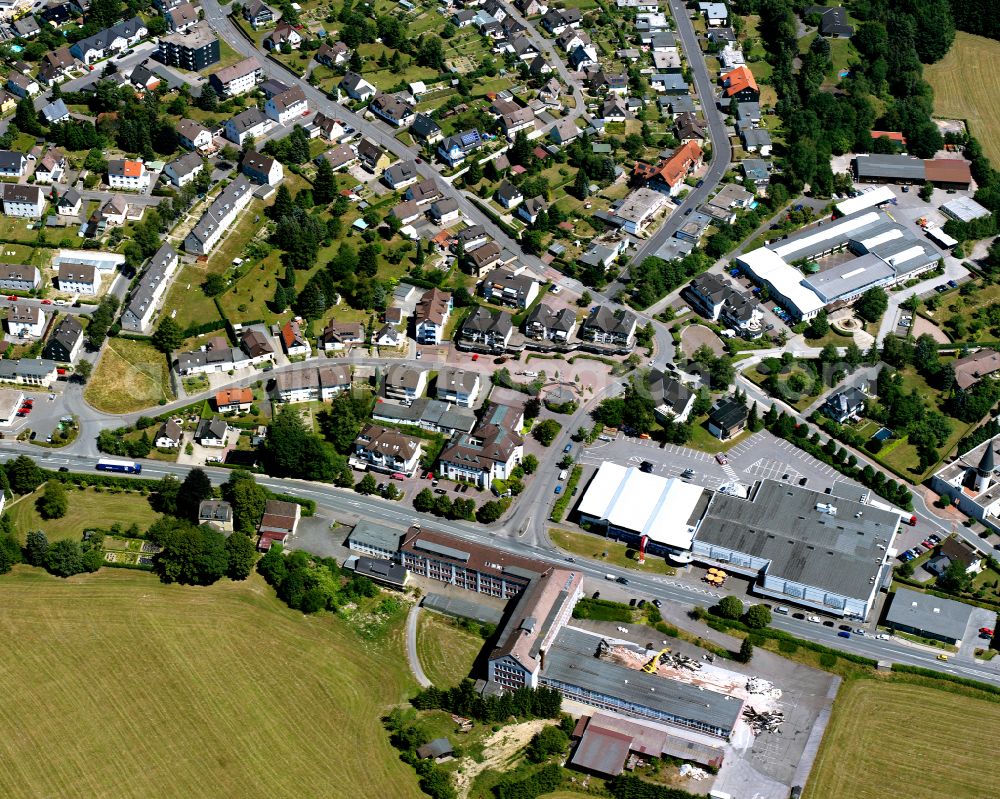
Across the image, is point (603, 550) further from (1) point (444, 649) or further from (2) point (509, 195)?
(2) point (509, 195)

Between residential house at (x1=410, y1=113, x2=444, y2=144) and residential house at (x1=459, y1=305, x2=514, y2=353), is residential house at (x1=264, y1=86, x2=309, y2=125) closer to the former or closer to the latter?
residential house at (x1=410, y1=113, x2=444, y2=144)

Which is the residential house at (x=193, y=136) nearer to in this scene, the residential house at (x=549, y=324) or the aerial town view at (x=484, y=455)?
the aerial town view at (x=484, y=455)

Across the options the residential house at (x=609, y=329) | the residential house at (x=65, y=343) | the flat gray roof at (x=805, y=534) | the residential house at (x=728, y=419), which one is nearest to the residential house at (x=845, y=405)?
the residential house at (x=728, y=419)

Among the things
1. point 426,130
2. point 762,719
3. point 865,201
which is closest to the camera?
point 762,719

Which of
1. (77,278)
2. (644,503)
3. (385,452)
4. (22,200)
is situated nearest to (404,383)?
(385,452)

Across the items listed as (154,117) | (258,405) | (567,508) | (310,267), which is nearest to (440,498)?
(567,508)
